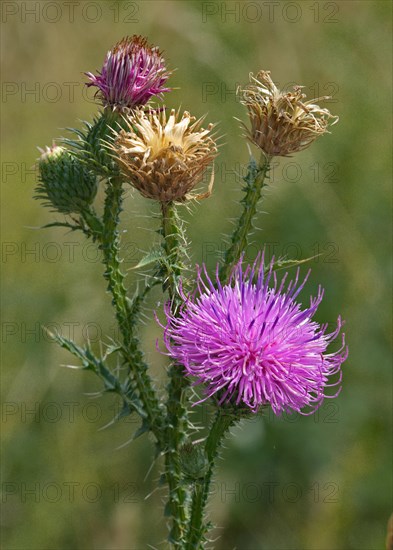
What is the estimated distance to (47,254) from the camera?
17.7ft

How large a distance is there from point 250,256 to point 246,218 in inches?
93.0

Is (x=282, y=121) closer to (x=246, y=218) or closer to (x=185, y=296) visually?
(x=246, y=218)

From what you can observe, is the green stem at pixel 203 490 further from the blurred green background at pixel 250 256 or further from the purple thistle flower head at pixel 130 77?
the blurred green background at pixel 250 256

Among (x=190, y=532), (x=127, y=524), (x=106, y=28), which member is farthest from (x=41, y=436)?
(x=106, y=28)

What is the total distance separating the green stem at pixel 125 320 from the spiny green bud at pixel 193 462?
0.14m

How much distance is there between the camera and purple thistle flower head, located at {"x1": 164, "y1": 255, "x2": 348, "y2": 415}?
2119mm

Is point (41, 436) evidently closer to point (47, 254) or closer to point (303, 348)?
point (47, 254)

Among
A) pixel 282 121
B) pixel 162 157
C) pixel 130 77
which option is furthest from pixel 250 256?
pixel 162 157

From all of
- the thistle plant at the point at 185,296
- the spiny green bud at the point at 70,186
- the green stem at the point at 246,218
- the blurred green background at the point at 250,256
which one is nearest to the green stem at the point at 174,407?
the thistle plant at the point at 185,296

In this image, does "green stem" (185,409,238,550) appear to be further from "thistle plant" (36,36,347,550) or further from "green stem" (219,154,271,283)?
"green stem" (219,154,271,283)

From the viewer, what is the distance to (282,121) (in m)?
2.41

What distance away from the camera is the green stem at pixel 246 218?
2361 mm

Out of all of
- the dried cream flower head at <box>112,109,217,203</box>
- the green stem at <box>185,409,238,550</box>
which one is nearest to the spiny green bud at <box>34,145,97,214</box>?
the dried cream flower head at <box>112,109,217,203</box>

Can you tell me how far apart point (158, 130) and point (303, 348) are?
730mm
